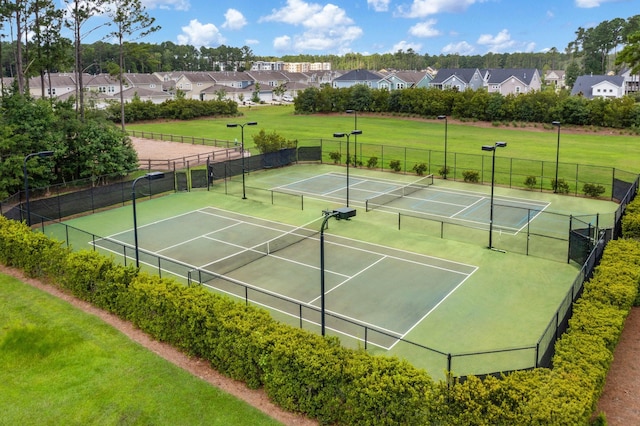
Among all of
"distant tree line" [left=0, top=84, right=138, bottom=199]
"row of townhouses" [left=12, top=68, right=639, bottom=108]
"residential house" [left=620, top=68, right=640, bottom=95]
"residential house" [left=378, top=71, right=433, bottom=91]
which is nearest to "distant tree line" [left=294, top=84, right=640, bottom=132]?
"row of townhouses" [left=12, top=68, right=639, bottom=108]

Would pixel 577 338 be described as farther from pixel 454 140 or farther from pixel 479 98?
pixel 479 98

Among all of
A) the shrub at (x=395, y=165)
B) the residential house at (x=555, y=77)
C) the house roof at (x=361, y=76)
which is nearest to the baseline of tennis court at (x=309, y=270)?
the shrub at (x=395, y=165)

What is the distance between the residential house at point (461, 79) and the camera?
379ft

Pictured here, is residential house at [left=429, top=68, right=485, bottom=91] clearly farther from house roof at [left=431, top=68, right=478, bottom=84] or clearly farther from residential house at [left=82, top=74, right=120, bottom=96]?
residential house at [left=82, top=74, right=120, bottom=96]

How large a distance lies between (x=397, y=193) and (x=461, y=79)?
3429 inches

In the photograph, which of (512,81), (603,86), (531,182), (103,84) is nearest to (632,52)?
(531,182)

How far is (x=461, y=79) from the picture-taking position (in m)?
116

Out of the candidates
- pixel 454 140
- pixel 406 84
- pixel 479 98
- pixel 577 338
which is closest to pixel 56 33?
pixel 454 140

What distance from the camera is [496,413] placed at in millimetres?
11109

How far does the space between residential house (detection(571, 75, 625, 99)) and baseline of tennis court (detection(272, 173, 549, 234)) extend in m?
89.8

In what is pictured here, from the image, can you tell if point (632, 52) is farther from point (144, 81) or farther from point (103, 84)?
point (144, 81)

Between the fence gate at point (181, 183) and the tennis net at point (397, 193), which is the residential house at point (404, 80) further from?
the fence gate at point (181, 183)

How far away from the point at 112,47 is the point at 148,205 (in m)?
122

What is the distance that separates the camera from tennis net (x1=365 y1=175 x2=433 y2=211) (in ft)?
110
